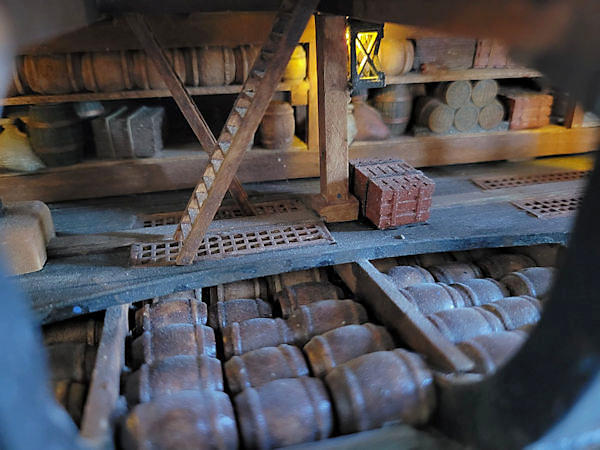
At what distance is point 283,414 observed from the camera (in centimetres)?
183

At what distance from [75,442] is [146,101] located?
369 cm

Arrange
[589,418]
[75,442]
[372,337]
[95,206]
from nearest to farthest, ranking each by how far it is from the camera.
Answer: [75,442]
[589,418]
[372,337]
[95,206]

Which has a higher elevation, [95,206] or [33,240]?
[33,240]

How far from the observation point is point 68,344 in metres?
2.31

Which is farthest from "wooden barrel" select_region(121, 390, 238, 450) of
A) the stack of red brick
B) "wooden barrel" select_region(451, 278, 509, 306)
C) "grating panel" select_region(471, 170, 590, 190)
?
"grating panel" select_region(471, 170, 590, 190)

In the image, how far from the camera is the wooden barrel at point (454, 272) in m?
2.98

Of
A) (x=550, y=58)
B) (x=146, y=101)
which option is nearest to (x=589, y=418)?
(x=550, y=58)

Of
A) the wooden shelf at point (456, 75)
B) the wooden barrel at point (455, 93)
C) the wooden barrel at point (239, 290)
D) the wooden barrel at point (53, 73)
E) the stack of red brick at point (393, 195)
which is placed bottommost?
the wooden barrel at point (239, 290)

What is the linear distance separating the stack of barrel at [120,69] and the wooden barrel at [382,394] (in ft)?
7.96

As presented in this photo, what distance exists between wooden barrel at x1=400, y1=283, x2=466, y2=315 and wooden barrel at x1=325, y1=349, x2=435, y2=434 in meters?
0.56

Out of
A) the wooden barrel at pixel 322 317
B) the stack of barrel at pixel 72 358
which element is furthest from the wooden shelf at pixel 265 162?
the wooden barrel at pixel 322 317

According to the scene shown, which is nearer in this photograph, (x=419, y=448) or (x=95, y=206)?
(x=419, y=448)

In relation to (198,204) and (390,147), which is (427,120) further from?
(198,204)

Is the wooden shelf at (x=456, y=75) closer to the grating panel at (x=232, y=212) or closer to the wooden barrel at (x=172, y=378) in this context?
the grating panel at (x=232, y=212)
